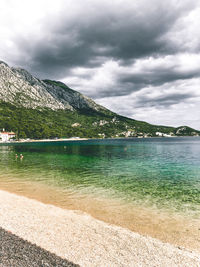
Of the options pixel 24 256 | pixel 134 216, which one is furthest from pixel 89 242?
pixel 134 216

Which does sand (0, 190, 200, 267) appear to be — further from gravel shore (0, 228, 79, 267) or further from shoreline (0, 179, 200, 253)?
shoreline (0, 179, 200, 253)

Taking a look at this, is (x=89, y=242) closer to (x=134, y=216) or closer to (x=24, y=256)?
(x=24, y=256)

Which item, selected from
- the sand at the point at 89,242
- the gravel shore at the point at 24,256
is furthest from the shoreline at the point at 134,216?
the gravel shore at the point at 24,256

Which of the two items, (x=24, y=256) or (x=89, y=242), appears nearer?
(x=24, y=256)

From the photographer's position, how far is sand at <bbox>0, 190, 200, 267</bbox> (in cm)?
1009

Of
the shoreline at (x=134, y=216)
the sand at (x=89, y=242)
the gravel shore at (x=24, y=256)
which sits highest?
the gravel shore at (x=24, y=256)

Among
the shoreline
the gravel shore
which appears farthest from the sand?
the shoreline

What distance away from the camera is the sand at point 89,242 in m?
10.1

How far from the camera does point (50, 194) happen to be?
26.8 meters

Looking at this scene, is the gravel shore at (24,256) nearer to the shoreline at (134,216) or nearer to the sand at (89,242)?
the sand at (89,242)

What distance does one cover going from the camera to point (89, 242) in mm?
11984

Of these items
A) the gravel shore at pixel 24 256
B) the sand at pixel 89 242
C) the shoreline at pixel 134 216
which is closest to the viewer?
the gravel shore at pixel 24 256

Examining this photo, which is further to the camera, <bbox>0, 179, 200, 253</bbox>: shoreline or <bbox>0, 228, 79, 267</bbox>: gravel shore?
<bbox>0, 179, 200, 253</bbox>: shoreline

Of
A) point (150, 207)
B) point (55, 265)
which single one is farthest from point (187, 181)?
point (55, 265)
